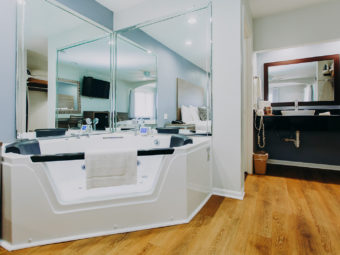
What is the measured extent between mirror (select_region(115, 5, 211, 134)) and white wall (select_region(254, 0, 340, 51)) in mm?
1260

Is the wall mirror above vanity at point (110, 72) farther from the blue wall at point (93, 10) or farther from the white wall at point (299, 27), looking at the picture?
the white wall at point (299, 27)

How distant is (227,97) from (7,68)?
2061mm

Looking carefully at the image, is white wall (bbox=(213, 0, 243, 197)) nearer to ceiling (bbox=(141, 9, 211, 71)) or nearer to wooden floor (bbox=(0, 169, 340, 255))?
ceiling (bbox=(141, 9, 211, 71))

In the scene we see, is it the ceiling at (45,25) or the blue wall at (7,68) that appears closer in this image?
the blue wall at (7,68)

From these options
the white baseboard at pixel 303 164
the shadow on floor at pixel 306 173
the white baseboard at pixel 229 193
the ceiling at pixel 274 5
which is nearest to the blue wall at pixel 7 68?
the white baseboard at pixel 229 193

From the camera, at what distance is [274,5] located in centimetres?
257

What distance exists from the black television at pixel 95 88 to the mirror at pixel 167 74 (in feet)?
0.54

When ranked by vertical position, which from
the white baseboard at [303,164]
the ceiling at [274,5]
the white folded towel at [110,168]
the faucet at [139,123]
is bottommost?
the white baseboard at [303,164]

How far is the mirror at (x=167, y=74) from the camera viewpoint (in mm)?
2209

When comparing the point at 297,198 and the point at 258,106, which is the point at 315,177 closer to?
the point at 297,198

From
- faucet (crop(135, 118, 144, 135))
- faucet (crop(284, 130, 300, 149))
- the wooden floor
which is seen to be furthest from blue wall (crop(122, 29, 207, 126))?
faucet (crop(284, 130, 300, 149))

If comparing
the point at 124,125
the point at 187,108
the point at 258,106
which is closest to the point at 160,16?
the point at 187,108

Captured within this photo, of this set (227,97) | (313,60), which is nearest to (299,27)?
(313,60)

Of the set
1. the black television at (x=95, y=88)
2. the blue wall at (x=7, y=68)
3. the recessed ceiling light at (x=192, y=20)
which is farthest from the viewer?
the black television at (x=95, y=88)
